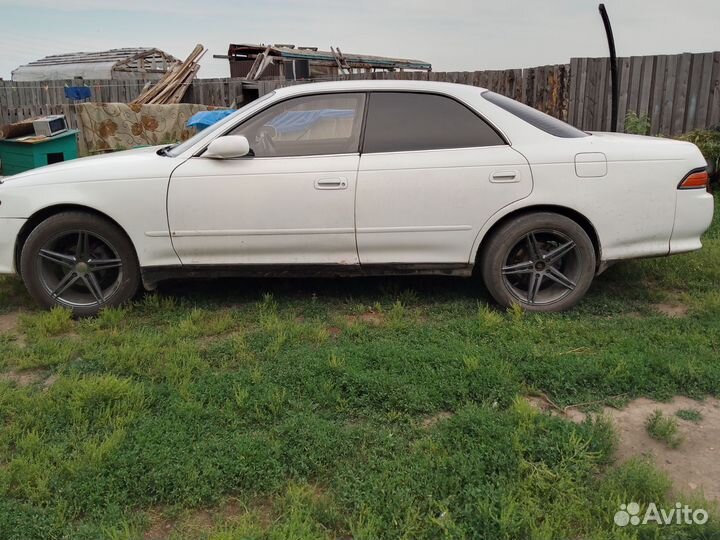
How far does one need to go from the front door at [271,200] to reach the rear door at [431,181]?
0.41ft

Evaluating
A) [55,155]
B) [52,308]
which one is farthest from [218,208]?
[55,155]

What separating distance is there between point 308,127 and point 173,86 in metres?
11.9

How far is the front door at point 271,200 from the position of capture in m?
4.24

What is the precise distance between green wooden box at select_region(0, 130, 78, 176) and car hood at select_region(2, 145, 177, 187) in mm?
4488

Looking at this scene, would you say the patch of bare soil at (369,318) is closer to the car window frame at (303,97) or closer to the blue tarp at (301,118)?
the car window frame at (303,97)

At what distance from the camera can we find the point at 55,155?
28.8 ft

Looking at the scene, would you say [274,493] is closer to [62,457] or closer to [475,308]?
[62,457]

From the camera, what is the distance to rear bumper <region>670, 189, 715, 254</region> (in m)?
4.24

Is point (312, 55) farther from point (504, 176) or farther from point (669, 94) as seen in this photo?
point (504, 176)

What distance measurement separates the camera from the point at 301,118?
14.7 ft

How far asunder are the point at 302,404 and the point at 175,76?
14184 millimetres

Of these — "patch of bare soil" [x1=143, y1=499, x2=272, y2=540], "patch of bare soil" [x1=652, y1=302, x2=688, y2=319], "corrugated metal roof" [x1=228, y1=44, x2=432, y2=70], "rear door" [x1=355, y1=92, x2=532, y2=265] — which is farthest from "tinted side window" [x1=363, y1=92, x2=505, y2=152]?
"corrugated metal roof" [x1=228, y1=44, x2=432, y2=70]

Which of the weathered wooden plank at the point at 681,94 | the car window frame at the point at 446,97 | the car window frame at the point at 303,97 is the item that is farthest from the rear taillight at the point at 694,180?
the weathered wooden plank at the point at 681,94

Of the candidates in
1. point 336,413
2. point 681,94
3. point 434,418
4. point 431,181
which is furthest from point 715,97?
point 336,413
